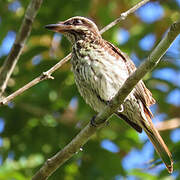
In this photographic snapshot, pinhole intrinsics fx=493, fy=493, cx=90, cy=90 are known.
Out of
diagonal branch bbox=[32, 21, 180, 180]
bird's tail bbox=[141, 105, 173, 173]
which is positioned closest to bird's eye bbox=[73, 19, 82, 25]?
bird's tail bbox=[141, 105, 173, 173]

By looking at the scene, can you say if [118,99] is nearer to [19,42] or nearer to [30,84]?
[30,84]

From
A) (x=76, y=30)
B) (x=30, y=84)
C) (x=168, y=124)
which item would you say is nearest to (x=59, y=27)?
(x=76, y=30)

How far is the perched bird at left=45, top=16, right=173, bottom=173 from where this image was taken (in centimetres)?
397

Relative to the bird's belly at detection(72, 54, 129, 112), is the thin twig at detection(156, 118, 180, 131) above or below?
below

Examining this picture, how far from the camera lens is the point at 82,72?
Answer: 402 cm

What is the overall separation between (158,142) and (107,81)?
660mm

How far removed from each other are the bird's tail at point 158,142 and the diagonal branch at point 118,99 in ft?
2.33

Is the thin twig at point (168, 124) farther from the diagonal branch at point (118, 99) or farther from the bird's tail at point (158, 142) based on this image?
the diagonal branch at point (118, 99)

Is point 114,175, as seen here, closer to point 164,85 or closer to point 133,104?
point 133,104

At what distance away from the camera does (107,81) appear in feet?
13.0

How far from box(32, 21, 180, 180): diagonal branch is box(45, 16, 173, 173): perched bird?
26.2 inches

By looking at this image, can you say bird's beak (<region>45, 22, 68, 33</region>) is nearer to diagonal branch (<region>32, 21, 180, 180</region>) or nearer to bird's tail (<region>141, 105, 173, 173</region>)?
bird's tail (<region>141, 105, 173, 173</region>)

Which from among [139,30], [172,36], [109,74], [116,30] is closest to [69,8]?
[116,30]

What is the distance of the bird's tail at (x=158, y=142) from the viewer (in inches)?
147
